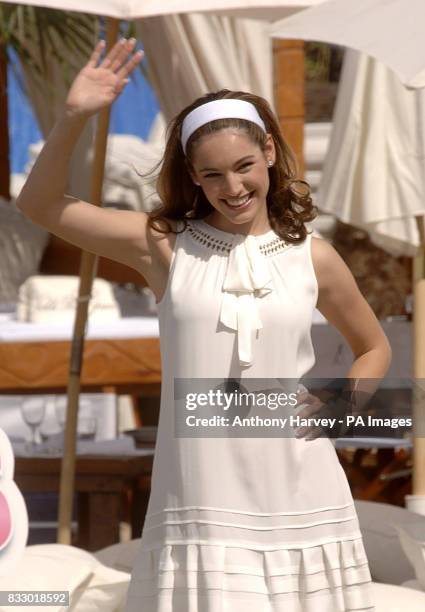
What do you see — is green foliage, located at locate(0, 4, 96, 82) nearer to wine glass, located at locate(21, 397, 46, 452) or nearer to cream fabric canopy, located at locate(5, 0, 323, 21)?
wine glass, located at locate(21, 397, 46, 452)

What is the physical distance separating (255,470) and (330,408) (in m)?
0.19

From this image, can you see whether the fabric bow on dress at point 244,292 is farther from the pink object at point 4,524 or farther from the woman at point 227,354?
the pink object at point 4,524

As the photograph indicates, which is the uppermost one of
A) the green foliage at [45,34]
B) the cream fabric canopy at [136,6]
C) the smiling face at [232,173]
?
the green foliage at [45,34]

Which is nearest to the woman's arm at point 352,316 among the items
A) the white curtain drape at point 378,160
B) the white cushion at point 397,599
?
the white cushion at point 397,599

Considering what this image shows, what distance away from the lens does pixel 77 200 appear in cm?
216

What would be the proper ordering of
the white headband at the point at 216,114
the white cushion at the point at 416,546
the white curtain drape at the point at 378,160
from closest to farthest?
1. the white headband at the point at 216,114
2. the white cushion at the point at 416,546
3. the white curtain drape at the point at 378,160

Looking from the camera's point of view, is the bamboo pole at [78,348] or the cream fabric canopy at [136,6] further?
the bamboo pole at [78,348]

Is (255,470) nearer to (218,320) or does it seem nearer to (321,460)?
(321,460)

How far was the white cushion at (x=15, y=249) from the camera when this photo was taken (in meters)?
6.96

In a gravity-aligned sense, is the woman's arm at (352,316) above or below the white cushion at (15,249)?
below

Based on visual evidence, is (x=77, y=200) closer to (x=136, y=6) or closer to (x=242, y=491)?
(x=242, y=491)

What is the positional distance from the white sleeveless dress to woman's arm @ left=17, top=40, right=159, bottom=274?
0.13 metres

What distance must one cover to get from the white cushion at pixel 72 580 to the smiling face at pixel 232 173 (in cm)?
139

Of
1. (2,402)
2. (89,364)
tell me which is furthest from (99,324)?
(2,402)
